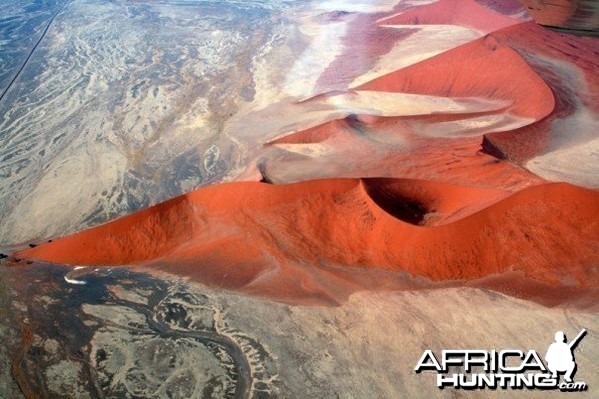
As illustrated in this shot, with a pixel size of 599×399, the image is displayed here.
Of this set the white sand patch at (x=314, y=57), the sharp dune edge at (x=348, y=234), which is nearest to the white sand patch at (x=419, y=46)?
the white sand patch at (x=314, y=57)

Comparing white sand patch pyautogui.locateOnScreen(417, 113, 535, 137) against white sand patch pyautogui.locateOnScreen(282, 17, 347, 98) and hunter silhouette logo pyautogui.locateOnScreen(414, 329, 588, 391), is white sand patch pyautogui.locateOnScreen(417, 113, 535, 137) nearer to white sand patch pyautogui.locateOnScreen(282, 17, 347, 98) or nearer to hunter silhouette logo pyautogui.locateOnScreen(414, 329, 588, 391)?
white sand patch pyautogui.locateOnScreen(282, 17, 347, 98)

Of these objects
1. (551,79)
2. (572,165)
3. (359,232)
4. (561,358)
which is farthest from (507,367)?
(551,79)

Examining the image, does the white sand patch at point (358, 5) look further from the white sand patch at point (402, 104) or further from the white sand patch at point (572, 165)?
the white sand patch at point (572, 165)

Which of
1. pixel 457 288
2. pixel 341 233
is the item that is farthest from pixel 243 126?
pixel 457 288

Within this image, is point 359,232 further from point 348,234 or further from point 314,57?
point 314,57

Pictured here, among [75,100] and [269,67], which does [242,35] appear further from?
[75,100]

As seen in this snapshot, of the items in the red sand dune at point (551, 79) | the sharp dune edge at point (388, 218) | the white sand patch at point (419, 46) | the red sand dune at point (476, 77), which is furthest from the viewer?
the white sand patch at point (419, 46)

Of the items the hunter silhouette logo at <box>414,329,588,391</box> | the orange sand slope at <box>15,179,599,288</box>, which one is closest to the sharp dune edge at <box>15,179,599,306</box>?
the orange sand slope at <box>15,179,599,288</box>
